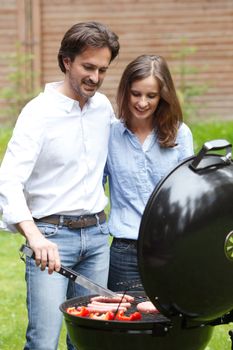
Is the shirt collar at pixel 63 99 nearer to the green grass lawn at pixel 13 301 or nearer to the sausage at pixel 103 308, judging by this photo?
the sausage at pixel 103 308

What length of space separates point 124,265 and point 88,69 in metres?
0.94

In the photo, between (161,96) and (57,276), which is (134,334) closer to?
(57,276)

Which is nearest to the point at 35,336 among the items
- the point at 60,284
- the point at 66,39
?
the point at 60,284

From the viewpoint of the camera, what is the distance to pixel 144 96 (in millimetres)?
4074

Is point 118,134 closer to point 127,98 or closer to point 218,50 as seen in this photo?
point 127,98

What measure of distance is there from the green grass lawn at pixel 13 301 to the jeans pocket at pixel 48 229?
6.60ft

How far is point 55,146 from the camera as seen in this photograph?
3.91 metres

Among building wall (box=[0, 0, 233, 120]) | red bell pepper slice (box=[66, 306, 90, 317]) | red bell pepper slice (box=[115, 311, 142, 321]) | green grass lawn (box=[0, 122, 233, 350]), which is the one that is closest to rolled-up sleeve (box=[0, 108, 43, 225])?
red bell pepper slice (box=[66, 306, 90, 317])

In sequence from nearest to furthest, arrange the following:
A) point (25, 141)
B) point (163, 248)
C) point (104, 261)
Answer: point (163, 248)
point (25, 141)
point (104, 261)

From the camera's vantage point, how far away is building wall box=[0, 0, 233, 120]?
13281 millimetres

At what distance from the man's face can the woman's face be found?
22cm

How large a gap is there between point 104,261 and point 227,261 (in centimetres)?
95

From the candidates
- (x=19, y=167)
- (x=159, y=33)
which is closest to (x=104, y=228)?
(x=19, y=167)

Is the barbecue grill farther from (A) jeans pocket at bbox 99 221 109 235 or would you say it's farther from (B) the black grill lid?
(A) jeans pocket at bbox 99 221 109 235
